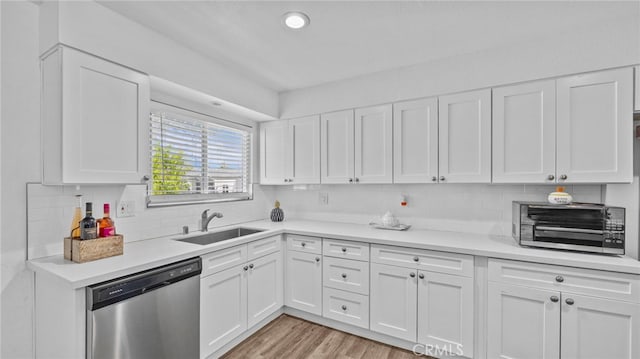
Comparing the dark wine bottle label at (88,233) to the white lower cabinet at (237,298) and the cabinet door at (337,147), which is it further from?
the cabinet door at (337,147)

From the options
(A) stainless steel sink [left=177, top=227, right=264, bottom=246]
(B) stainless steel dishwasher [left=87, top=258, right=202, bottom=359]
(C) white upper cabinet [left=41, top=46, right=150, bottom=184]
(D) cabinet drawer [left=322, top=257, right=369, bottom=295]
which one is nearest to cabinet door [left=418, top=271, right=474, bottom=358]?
(D) cabinet drawer [left=322, top=257, right=369, bottom=295]

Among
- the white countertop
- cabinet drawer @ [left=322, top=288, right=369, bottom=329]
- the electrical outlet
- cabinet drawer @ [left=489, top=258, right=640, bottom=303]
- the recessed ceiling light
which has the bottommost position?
cabinet drawer @ [left=322, top=288, right=369, bottom=329]

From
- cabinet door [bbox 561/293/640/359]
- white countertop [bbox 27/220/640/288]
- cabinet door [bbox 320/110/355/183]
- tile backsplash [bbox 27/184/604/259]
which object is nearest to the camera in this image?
white countertop [bbox 27/220/640/288]

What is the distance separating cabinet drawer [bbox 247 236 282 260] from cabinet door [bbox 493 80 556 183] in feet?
6.39

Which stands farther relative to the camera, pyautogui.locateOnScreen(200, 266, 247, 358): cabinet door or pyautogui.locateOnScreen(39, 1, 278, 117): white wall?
pyautogui.locateOnScreen(200, 266, 247, 358): cabinet door

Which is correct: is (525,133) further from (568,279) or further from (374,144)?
(374,144)

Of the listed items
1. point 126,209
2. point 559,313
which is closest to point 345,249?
point 559,313

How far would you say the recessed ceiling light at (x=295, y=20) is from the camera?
1809mm

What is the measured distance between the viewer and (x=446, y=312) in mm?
2119

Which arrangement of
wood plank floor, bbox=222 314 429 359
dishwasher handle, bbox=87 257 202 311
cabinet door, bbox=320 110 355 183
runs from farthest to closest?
1. cabinet door, bbox=320 110 355 183
2. wood plank floor, bbox=222 314 429 359
3. dishwasher handle, bbox=87 257 202 311

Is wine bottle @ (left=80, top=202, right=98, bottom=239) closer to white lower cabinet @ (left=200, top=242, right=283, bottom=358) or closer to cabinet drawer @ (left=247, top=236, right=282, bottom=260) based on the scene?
white lower cabinet @ (left=200, top=242, right=283, bottom=358)

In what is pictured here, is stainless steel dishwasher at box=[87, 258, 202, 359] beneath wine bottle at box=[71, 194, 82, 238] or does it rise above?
beneath

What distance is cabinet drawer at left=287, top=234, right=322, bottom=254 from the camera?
8.68 feet

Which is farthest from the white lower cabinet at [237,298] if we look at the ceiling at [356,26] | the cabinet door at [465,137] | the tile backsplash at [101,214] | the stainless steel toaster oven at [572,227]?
the stainless steel toaster oven at [572,227]
